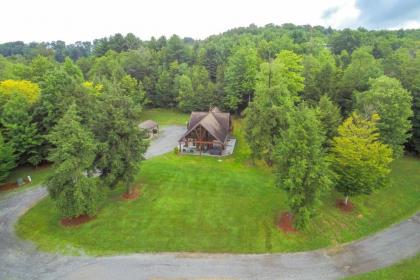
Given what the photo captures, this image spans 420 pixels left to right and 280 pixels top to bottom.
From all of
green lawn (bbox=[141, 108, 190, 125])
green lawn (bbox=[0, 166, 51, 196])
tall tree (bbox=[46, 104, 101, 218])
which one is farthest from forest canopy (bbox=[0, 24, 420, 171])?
tall tree (bbox=[46, 104, 101, 218])

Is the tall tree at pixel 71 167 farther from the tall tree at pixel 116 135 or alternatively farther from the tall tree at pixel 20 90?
the tall tree at pixel 20 90

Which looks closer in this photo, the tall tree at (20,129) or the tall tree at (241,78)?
the tall tree at (20,129)

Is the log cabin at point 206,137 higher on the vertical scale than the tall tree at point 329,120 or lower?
lower

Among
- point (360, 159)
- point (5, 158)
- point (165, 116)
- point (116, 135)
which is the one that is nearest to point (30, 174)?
point (5, 158)

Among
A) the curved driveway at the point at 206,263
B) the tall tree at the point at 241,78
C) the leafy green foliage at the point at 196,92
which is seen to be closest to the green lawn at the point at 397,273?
the curved driveway at the point at 206,263

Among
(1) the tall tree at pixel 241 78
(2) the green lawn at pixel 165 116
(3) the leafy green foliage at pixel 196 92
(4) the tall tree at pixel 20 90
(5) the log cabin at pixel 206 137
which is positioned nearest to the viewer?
(4) the tall tree at pixel 20 90

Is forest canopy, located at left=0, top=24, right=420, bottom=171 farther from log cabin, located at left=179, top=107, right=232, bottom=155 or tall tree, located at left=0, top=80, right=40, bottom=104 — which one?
log cabin, located at left=179, top=107, right=232, bottom=155
